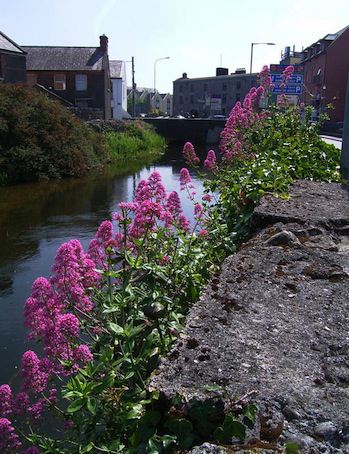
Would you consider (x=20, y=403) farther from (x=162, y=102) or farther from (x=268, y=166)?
(x=162, y=102)

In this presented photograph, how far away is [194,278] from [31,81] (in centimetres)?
5509

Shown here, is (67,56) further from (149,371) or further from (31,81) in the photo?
(149,371)

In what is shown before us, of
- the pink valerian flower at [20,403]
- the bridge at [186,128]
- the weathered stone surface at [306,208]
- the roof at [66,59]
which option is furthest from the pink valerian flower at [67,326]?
the roof at [66,59]

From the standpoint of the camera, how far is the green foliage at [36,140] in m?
23.1

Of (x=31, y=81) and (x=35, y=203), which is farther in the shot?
(x=31, y=81)

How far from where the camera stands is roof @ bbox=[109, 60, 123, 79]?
6450 cm

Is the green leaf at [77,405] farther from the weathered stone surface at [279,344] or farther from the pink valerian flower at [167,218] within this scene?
the pink valerian flower at [167,218]

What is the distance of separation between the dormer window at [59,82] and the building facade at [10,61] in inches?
516

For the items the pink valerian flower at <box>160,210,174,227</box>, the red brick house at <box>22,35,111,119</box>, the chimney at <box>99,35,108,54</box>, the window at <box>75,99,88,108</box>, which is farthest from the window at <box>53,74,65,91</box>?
the pink valerian flower at <box>160,210,174,227</box>

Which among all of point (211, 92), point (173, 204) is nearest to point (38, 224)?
point (173, 204)

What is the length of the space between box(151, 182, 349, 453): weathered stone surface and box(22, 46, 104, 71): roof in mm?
53185

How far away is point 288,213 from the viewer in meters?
3.99

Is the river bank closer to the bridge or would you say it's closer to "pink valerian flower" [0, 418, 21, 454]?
"pink valerian flower" [0, 418, 21, 454]

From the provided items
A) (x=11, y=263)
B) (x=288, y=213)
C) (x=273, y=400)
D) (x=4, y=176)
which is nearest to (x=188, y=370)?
(x=273, y=400)
